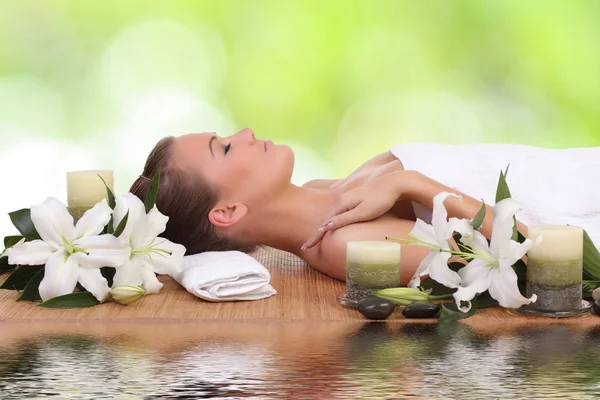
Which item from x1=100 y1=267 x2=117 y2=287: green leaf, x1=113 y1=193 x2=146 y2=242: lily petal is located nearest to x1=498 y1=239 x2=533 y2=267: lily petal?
x1=113 y1=193 x2=146 y2=242: lily petal

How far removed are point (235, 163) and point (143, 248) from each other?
44cm

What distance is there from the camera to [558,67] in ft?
15.3

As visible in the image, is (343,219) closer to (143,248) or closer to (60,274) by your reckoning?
(143,248)

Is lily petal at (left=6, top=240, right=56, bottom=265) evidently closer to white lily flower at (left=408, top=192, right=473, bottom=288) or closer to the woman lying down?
the woman lying down

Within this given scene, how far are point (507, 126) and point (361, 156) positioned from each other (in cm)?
71

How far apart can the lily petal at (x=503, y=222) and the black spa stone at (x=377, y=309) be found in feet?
0.89

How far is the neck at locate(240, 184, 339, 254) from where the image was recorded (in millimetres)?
2797

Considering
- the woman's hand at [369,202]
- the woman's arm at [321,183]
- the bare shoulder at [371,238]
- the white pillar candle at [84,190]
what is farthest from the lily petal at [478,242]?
the woman's arm at [321,183]

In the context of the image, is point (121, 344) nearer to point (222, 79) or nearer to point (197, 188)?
point (197, 188)

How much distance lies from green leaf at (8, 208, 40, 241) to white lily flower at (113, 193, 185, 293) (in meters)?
0.23

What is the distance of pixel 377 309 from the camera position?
221 cm

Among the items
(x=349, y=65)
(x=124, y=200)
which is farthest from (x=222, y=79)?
(x=124, y=200)

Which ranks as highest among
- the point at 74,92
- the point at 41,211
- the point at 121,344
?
the point at 74,92

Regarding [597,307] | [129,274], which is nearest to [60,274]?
[129,274]
